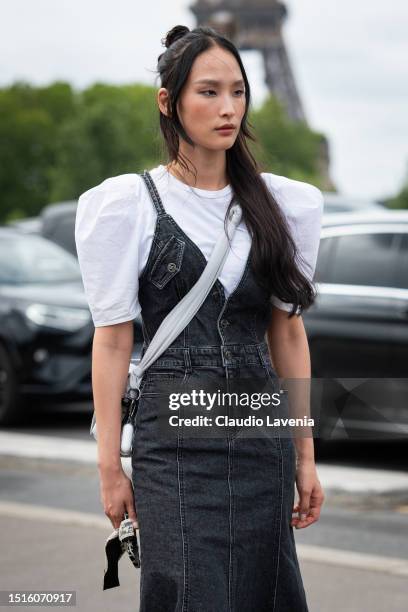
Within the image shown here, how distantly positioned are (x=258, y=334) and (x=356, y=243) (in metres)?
4.99

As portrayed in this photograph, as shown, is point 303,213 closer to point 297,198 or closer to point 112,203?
point 297,198

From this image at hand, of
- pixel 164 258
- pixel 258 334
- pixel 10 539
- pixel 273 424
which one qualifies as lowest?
pixel 10 539

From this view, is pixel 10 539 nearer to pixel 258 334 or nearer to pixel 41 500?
pixel 41 500

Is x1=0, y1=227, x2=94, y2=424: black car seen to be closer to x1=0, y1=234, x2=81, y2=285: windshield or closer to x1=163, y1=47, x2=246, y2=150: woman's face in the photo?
x1=0, y1=234, x2=81, y2=285: windshield

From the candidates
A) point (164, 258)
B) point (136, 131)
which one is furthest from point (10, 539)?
point (136, 131)

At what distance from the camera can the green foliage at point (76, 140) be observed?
56562 mm

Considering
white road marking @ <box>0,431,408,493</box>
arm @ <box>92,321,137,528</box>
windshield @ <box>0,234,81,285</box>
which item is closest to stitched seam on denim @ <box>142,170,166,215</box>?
arm @ <box>92,321,137,528</box>

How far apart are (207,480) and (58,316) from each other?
22.4 ft

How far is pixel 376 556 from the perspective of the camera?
5520mm

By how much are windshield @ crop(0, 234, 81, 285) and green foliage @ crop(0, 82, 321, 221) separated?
35382mm

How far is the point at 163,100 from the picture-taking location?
290 cm

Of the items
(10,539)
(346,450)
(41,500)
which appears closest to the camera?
(10,539)

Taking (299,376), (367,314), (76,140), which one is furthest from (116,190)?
(76,140)

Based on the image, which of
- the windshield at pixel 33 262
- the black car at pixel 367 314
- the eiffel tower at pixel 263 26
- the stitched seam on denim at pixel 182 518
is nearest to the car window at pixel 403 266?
the black car at pixel 367 314
